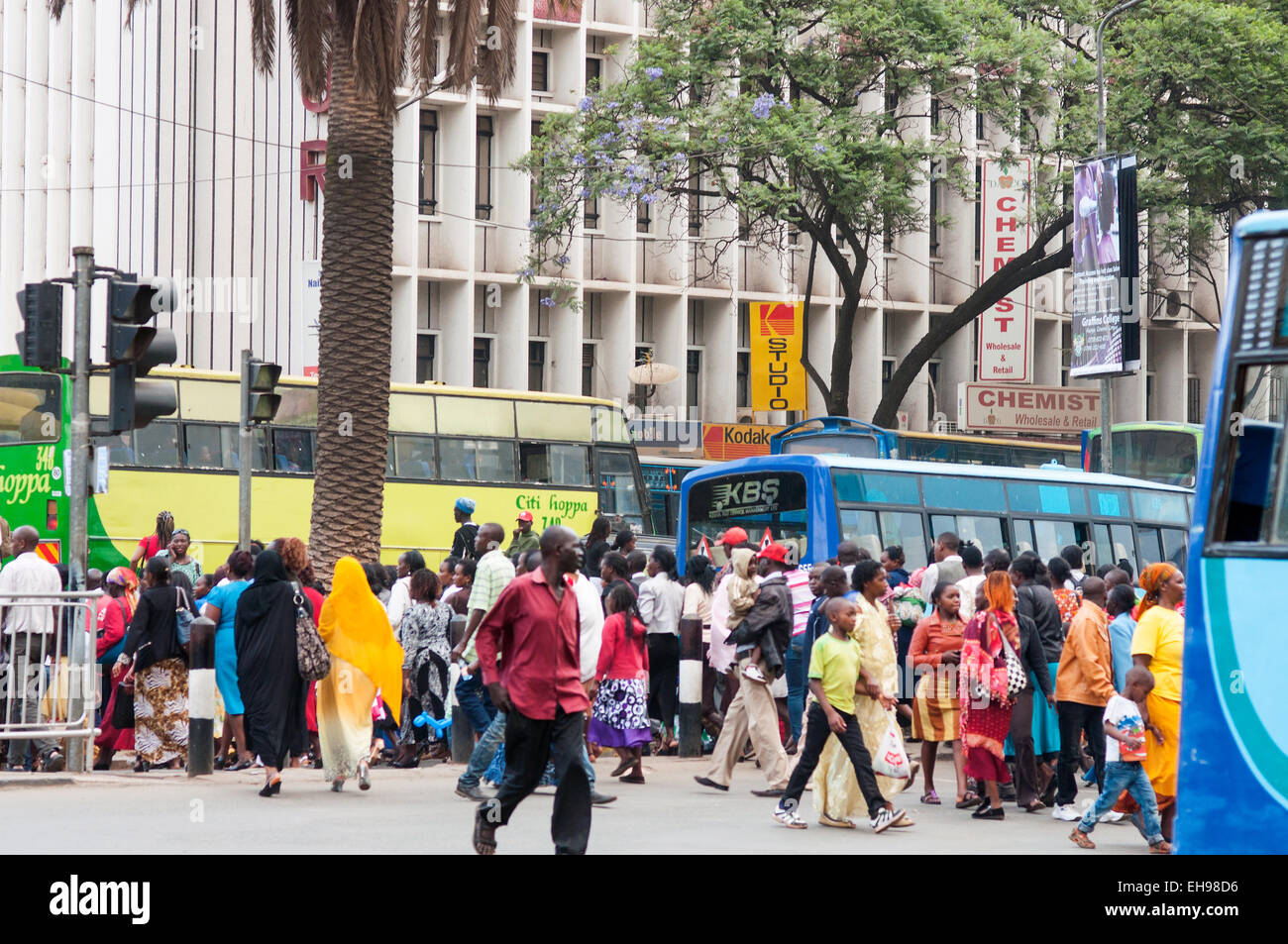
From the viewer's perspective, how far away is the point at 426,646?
15.4m

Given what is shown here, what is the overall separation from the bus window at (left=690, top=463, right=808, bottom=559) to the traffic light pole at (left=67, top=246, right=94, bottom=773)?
30.3ft

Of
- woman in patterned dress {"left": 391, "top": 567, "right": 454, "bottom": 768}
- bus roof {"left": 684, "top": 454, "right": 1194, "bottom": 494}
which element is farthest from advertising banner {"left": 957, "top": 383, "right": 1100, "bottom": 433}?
woman in patterned dress {"left": 391, "top": 567, "right": 454, "bottom": 768}

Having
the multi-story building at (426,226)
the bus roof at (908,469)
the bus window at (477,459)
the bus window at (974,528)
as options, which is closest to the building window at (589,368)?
the multi-story building at (426,226)

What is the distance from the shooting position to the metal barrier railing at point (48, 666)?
13109 mm

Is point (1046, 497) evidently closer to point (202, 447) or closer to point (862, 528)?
point (862, 528)

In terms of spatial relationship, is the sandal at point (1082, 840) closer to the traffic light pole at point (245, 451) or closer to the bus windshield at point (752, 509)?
the traffic light pole at point (245, 451)

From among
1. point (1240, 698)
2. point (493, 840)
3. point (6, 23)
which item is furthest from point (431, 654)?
point (6, 23)

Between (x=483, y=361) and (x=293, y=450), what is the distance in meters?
15.3

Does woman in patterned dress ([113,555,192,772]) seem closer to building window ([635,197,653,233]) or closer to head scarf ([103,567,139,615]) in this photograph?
head scarf ([103,567,139,615])

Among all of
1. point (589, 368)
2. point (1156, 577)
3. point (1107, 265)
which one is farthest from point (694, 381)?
point (1156, 577)

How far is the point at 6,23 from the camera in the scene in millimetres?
48562

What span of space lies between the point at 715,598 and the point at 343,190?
6.78 meters

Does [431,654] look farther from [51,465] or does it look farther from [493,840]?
[51,465]

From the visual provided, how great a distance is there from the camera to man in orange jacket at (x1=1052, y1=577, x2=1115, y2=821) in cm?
1199
